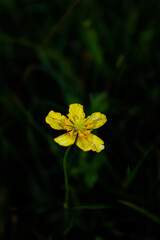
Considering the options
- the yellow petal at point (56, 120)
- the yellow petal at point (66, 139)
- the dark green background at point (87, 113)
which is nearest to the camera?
the yellow petal at point (66, 139)

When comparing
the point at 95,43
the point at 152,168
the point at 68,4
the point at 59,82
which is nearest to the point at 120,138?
the point at 152,168

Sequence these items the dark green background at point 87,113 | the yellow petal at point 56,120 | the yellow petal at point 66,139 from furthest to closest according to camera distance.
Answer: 1. the dark green background at point 87,113
2. the yellow petal at point 56,120
3. the yellow petal at point 66,139

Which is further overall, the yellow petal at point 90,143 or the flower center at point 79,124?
the flower center at point 79,124

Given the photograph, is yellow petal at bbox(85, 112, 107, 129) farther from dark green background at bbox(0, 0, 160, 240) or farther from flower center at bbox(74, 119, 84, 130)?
dark green background at bbox(0, 0, 160, 240)

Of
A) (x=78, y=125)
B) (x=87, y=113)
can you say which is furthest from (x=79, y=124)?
(x=87, y=113)

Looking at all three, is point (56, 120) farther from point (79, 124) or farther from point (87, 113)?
point (87, 113)

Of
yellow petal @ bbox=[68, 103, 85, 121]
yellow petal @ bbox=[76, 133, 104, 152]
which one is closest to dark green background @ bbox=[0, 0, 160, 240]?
yellow petal @ bbox=[76, 133, 104, 152]

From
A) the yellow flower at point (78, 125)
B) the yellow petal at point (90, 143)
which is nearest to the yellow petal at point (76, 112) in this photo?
the yellow flower at point (78, 125)

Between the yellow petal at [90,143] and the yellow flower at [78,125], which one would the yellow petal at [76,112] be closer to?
the yellow flower at [78,125]

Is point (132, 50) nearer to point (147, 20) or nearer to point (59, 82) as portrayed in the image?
point (147, 20)

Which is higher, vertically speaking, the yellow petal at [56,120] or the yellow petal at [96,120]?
the yellow petal at [56,120]
